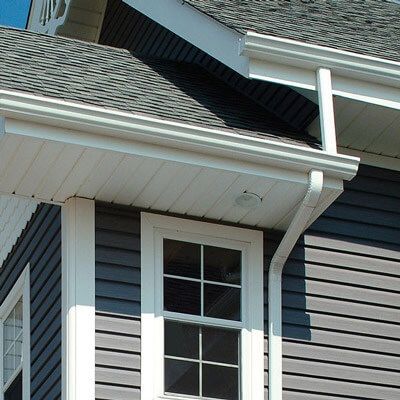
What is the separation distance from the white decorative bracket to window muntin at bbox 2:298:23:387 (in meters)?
3.71

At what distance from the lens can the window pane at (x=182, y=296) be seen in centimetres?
1145

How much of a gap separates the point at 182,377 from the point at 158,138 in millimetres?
1850

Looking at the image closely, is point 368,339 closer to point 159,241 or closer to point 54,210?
point 159,241

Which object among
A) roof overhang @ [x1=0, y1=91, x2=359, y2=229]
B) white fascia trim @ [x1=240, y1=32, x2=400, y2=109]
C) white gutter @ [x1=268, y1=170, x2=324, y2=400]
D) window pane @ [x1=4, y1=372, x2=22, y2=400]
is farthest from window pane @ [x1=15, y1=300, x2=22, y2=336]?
white fascia trim @ [x1=240, y1=32, x2=400, y2=109]

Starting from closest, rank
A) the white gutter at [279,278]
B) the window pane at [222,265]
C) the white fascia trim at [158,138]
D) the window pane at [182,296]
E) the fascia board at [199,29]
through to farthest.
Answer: the white fascia trim at [158,138] → the white gutter at [279,278] → the window pane at [182,296] → the window pane at [222,265] → the fascia board at [199,29]

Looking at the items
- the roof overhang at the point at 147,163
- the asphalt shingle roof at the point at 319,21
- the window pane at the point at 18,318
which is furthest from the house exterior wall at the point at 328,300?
the window pane at the point at 18,318

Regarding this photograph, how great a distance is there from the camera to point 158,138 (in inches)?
428

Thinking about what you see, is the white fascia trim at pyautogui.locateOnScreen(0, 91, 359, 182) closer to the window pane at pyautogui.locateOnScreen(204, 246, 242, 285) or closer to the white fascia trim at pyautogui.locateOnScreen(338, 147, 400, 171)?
the window pane at pyautogui.locateOnScreen(204, 246, 242, 285)

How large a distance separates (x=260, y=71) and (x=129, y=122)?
1.29 meters

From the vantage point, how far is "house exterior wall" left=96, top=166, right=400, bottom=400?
1109cm

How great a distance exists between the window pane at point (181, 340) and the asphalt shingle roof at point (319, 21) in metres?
2.43

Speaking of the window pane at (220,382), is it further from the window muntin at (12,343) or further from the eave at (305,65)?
the eave at (305,65)

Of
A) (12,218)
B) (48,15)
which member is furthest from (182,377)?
(48,15)

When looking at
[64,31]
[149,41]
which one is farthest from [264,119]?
[64,31]
